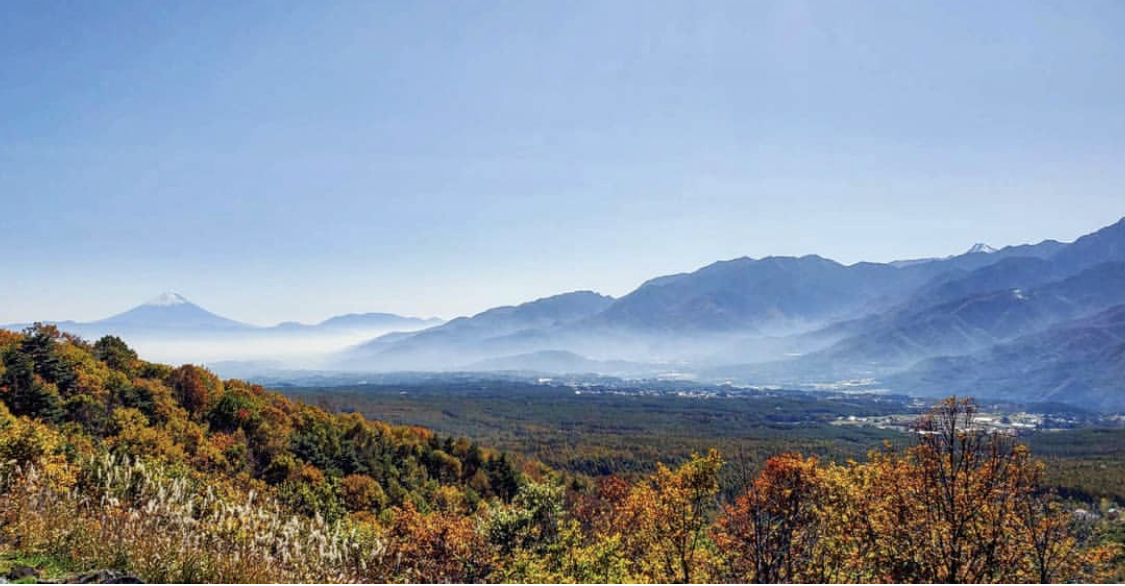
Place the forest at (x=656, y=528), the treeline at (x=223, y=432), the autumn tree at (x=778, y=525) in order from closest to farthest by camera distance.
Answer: the forest at (x=656, y=528) < the autumn tree at (x=778, y=525) < the treeline at (x=223, y=432)

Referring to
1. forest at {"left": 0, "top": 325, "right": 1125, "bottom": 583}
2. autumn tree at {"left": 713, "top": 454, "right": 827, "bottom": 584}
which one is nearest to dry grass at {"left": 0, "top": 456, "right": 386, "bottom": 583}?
forest at {"left": 0, "top": 325, "right": 1125, "bottom": 583}

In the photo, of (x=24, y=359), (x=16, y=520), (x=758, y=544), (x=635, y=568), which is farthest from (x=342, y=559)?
(x=24, y=359)

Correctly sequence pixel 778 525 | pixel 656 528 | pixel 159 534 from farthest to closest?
pixel 656 528
pixel 778 525
pixel 159 534

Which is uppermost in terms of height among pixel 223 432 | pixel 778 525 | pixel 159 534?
pixel 159 534

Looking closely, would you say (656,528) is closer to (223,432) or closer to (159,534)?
(159,534)

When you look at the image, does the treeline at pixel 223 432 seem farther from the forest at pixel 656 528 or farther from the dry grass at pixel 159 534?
the forest at pixel 656 528

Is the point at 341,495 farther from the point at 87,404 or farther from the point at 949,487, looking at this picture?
the point at 949,487

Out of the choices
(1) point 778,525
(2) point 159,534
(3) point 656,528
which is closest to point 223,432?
(3) point 656,528

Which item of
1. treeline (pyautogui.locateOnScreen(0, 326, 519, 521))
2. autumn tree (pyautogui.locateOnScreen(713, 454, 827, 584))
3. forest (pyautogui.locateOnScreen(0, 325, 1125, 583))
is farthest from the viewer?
treeline (pyautogui.locateOnScreen(0, 326, 519, 521))

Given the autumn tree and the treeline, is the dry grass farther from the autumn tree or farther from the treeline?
the autumn tree

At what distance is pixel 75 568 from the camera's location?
9469 millimetres

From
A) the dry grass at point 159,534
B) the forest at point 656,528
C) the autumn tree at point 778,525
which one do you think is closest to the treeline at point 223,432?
the dry grass at point 159,534

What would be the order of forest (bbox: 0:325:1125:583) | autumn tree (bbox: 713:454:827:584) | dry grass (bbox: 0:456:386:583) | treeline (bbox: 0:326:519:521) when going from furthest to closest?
treeline (bbox: 0:326:519:521), autumn tree (bbox: 713:454:827:584), forest (bbox: 0:325:1125:583), dry grass (bbox: 0:456:386:583)

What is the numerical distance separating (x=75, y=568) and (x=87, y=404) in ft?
130
